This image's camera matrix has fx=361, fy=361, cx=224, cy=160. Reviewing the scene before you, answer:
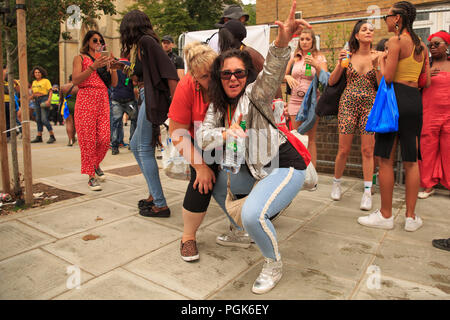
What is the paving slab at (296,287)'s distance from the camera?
89.0 inches

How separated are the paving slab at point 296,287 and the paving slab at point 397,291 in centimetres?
9

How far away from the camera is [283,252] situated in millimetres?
2945

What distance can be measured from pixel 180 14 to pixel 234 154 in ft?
69.7

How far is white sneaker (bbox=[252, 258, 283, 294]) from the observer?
2305mm

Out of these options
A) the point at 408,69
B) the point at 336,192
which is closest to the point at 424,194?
the point at 336,192

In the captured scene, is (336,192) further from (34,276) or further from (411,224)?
(34,276)

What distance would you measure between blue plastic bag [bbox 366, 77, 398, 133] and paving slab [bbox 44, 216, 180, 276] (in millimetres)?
2118

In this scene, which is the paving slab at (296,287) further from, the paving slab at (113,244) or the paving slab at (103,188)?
the paving slab at (103,188)

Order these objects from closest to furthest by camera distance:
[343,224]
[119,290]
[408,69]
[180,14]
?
[119,290], [408,69], [343,224], [180,14]

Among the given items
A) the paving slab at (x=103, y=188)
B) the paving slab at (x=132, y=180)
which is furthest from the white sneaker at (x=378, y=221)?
the paving slab at (x=103, y=188)

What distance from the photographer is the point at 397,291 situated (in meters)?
2.32

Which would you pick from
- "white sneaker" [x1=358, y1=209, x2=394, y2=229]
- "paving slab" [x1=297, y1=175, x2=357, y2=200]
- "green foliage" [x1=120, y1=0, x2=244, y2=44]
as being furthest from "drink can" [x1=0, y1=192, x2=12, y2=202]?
"green foliage" [x1=120, y1=0, x2=244, y2=44]
